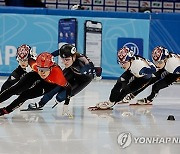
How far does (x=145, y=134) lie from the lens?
8.12 metres

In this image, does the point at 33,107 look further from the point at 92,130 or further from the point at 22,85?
the point at 92,130

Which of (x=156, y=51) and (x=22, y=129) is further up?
(x=156, y=51)

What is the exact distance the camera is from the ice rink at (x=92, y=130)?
7113 millimetres

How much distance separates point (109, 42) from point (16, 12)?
2.24 metres

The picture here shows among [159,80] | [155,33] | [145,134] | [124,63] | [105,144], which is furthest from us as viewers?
[155,33]

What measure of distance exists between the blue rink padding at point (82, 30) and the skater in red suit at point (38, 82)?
4.62 metres

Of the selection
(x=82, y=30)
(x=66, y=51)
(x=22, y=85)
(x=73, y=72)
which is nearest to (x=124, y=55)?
(x=73, y=72)

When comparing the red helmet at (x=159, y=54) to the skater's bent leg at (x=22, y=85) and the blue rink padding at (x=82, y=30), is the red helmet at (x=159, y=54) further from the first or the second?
the blue rink padding at (x=82, y=30)

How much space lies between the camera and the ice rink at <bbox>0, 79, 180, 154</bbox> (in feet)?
23.3

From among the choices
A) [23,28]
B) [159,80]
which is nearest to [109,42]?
[23,28]

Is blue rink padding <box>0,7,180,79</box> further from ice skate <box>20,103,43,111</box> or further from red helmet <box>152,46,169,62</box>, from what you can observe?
ice skate <box>20,103,43,111</box>

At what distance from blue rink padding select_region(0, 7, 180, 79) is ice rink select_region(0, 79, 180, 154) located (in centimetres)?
275

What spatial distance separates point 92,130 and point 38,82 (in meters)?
1.36

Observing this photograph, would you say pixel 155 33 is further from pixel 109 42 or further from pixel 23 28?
pixel 23 28
